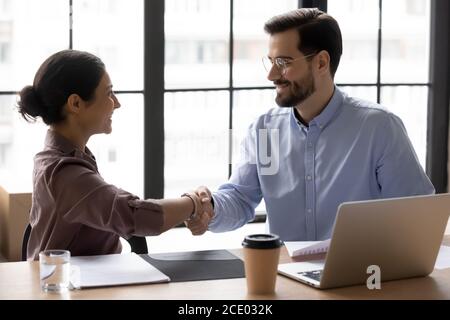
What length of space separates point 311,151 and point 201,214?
464 mm

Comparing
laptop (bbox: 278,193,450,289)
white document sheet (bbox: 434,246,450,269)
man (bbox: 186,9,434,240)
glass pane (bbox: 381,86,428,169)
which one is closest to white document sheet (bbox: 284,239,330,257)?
laptop (bbox: 278,193,450,289)

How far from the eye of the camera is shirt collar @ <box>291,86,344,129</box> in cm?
285

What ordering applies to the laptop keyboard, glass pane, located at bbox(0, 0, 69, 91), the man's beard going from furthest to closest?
glass pane, located at bbox(0, 0, 69, 91), the man's beard, the laptop keyboard

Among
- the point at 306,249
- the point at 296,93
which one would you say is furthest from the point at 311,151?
the point at 306,249

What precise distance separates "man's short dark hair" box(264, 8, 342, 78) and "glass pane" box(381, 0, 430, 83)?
4.51ft

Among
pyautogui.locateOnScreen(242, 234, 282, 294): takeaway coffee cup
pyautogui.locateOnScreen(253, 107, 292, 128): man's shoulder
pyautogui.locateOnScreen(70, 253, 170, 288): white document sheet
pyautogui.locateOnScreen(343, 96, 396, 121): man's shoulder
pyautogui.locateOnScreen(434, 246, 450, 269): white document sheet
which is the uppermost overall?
pyautogui.locateOnScreen(343, 96, 396, 121): man's shoulder

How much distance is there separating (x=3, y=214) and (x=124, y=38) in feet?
3.08

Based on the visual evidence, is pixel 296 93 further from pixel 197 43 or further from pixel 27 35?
pixel 27 35

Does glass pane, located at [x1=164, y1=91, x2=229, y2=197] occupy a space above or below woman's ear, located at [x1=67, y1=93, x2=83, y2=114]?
below

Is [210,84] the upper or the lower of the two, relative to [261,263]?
upper

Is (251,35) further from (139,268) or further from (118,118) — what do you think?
(139,268)

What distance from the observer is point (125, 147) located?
3.84 meters

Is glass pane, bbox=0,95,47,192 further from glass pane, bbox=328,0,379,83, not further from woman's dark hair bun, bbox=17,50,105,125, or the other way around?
glass pane, bbox=328,0,379,83

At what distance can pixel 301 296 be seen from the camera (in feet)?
6.52
